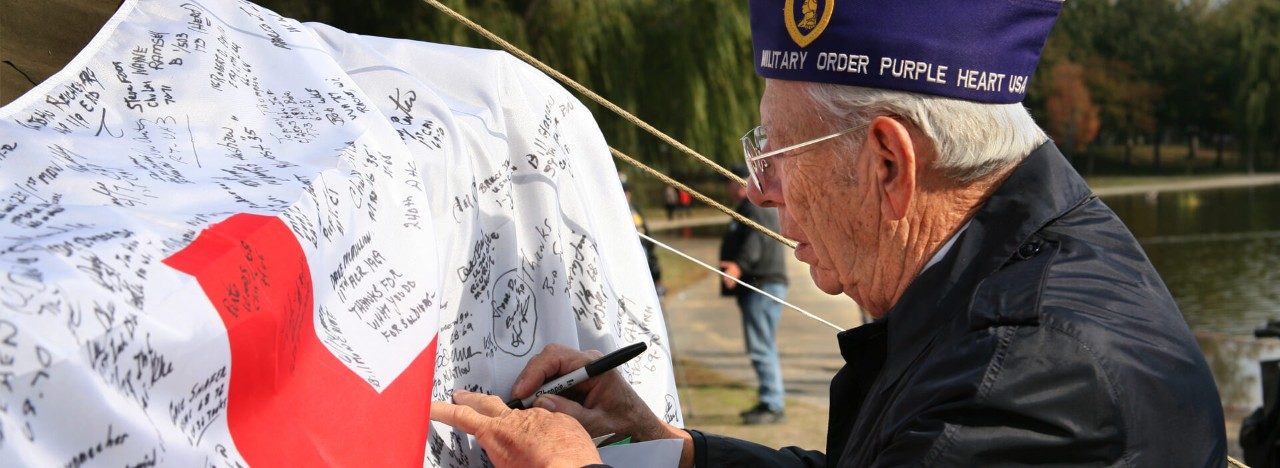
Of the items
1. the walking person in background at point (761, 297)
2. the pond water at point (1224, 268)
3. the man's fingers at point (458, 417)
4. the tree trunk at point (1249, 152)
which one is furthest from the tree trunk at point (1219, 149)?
the man's fingers at point (458, 417)

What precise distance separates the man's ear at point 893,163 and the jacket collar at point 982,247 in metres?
0.08

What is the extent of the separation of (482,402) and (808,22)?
65cm

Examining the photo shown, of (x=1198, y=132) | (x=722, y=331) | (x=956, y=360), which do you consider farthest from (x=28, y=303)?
(x=1198, y=132)

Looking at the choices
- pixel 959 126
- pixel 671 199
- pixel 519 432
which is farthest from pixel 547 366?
pixel 671 199

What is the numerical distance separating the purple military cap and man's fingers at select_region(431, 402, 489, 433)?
59 cm

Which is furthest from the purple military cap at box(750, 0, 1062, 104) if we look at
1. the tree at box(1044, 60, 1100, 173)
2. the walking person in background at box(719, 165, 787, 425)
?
the tree at box(1044, 60, 1100, 173)

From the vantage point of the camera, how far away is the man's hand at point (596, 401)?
173cm

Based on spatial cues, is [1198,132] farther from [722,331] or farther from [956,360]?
[956,360]

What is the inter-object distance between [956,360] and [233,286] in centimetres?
72

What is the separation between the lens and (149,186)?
1208 millimetres

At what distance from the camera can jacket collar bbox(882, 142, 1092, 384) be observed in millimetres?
1394

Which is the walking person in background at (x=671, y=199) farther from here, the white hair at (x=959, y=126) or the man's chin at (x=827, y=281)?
the white hair at (x=959, y=126)

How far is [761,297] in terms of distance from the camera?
7.04 metres

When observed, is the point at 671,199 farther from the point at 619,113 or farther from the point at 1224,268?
the point at 619,113
